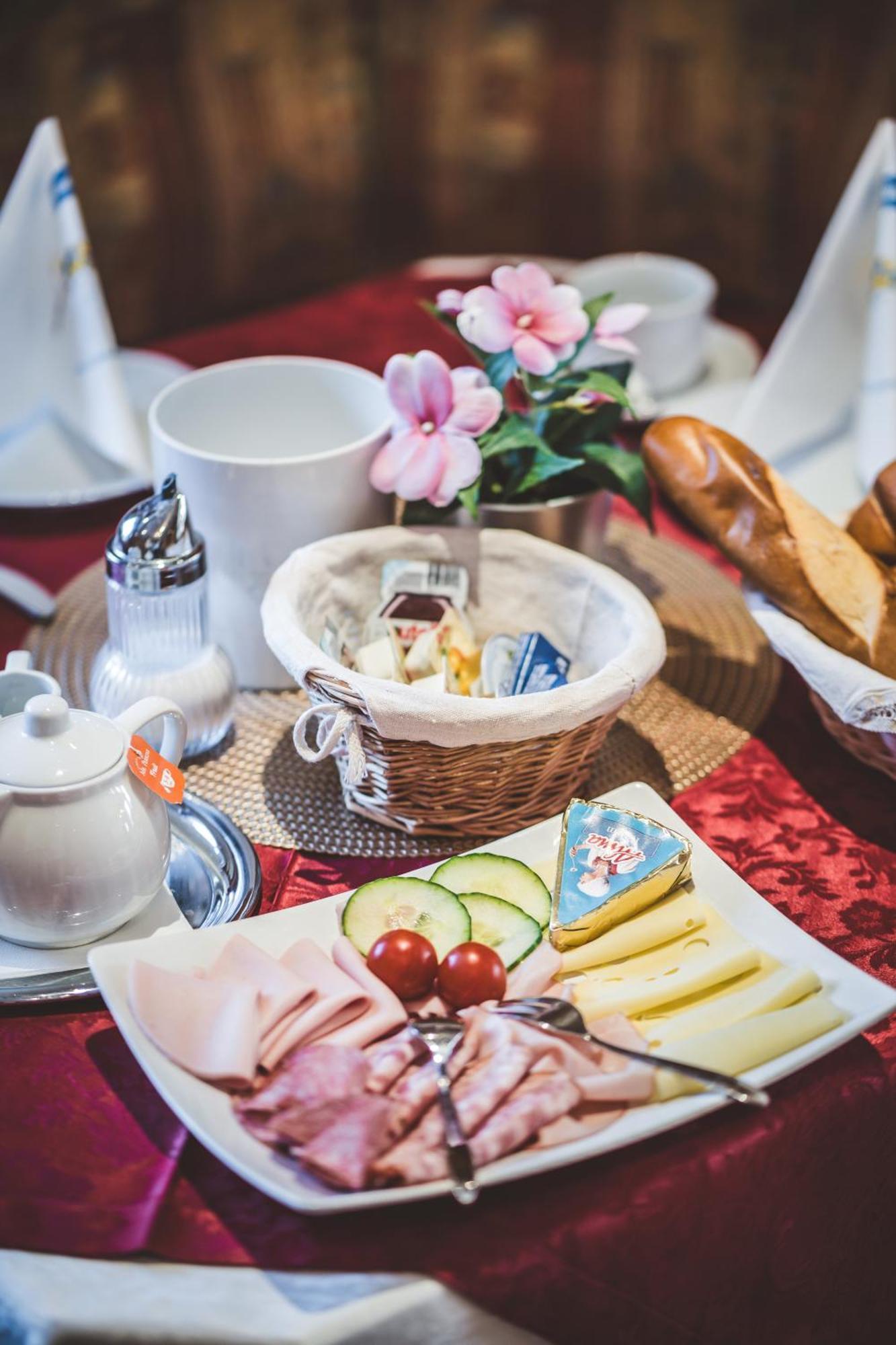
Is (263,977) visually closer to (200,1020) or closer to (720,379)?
(200,1020)

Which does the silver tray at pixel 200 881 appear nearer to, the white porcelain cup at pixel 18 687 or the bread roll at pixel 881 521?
the white porcelain cup at pixel 18 687

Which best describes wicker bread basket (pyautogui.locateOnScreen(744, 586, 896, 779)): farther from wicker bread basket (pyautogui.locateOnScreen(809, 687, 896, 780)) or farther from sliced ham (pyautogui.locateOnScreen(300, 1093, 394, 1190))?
sliced ham (pyautogui.locateOnScreen(300, 1093, 394, 1190))

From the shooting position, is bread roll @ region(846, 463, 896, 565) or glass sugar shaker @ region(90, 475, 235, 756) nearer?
glass sugar shaker @ region(90, 475, 235, 756)

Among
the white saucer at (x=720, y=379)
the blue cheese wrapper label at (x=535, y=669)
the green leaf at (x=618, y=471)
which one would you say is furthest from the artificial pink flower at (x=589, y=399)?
the white saucer at (x=720, y=379)

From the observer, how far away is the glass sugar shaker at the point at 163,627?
2.79 ft

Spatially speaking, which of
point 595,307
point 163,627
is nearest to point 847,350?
point 595,307

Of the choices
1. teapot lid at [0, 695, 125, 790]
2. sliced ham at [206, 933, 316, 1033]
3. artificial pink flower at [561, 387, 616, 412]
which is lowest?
sliced ham at [206, 933, 316, 1033]

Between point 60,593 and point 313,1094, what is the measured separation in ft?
2.23

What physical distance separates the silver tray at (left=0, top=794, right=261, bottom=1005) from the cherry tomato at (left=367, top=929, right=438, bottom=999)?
117 mm

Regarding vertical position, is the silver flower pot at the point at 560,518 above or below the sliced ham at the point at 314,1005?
above

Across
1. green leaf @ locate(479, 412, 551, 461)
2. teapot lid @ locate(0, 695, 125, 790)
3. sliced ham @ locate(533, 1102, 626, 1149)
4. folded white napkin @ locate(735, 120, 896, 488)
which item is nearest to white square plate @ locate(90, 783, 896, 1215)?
sliced ham @ locate(533, 1102, 626, 1149)

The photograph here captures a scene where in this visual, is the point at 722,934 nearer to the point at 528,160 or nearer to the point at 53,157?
the point at 53,157

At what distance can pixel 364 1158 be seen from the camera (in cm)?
58

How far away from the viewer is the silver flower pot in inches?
39.5
